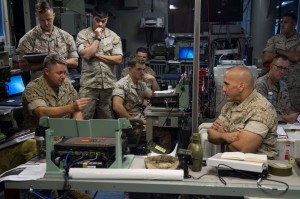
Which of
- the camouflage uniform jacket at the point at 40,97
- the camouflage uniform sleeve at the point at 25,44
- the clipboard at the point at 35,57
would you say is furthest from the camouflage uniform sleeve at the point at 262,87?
the camouflage uniform sleeve at the point at 25,44

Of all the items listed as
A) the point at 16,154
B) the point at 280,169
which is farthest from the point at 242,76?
the point at 16,154

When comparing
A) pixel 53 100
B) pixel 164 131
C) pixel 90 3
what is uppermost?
pixel 90 3

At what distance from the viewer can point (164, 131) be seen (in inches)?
131

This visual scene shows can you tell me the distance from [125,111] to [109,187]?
1.81m

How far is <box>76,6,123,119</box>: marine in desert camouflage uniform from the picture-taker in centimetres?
378

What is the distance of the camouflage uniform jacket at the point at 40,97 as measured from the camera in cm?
264

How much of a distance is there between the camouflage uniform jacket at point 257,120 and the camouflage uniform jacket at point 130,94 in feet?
4.79

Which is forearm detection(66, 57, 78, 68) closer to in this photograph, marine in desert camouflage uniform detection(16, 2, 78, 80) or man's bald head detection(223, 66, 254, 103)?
marine in desert camouflage uniform detection(16, 2, 78, 80)

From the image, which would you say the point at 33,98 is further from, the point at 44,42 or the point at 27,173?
the point at 44,42

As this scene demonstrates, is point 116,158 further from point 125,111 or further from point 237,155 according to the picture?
point 125,111

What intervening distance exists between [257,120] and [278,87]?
1.36 metres

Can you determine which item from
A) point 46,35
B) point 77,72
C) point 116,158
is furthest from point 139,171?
point 77,72

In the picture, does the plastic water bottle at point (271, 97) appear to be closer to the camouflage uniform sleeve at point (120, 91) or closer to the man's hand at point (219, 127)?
the man's hand at point (219, 127)

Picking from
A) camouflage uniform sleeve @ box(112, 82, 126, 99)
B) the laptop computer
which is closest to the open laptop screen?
the laptop computer
